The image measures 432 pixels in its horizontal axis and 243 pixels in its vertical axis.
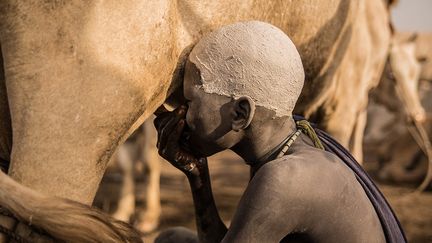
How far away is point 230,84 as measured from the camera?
4.99ft

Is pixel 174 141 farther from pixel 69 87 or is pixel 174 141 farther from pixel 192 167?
pixel 69 87

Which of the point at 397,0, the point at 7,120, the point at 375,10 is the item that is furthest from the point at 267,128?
the point at 397,0

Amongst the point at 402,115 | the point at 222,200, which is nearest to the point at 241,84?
the point at 222,200

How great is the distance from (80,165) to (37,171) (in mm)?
92

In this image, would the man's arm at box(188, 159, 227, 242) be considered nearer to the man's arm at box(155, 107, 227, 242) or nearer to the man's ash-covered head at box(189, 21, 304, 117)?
the man's arm at box(155, 107, 227, 242)

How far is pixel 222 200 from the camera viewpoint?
5.97m

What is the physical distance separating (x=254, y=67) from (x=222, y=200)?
4.53 meters

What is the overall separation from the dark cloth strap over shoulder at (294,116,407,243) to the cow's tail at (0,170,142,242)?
2.21 feet

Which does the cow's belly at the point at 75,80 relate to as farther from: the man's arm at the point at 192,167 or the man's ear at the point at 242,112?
the man's ear at the point at 242,112

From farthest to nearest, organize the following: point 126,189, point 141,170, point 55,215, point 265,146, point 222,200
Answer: point 222,200 < point 141,170 < point 126,189 < point 265,146 < point 55,215

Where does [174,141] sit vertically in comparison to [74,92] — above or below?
below

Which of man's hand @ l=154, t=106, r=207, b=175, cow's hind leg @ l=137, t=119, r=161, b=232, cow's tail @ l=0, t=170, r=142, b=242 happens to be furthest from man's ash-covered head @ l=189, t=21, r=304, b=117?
cow's hind leg @ l=137, t=119, r=161, b=232

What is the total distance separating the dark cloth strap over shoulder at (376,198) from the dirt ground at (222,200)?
284 cm

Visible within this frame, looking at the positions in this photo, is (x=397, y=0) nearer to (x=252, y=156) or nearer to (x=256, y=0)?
(x=256, y=0)
